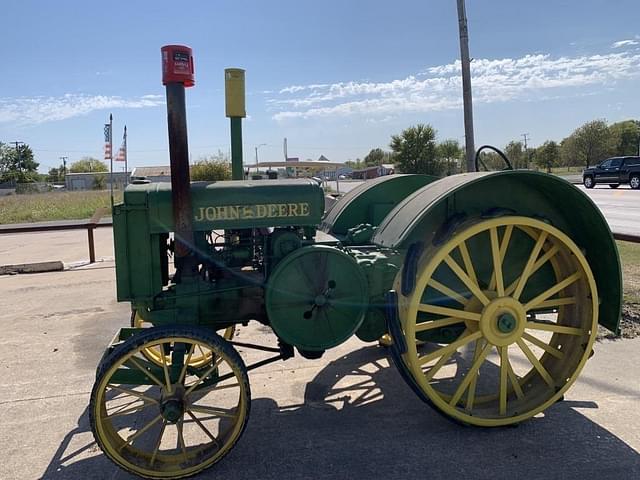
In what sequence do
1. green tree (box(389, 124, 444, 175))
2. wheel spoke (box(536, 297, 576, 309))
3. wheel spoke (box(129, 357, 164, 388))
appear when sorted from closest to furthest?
1. wheel spoke (box(129, 357, 164, 388))
2. wheel spoke (box(536, 297, 576, 309))
3. green tree (box(389, 124, 444, 175))

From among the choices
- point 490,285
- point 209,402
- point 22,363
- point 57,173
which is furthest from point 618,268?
point 57,173

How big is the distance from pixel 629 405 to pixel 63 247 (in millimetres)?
12604

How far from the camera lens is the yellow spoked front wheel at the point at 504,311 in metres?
3.10

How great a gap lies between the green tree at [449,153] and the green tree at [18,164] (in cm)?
6809

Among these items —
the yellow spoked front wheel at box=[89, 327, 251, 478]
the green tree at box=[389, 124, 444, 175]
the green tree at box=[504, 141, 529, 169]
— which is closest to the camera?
the yellow spoked front wheel at box=[89, 327, 251, 478]

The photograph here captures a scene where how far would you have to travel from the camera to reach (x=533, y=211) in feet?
11.6

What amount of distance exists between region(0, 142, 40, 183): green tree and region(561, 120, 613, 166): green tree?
3218 inches

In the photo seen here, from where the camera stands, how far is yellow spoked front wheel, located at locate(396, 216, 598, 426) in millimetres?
3100

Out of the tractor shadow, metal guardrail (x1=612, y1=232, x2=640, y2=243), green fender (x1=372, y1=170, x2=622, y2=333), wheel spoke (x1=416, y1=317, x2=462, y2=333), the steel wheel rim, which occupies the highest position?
green fender (x1=372, y1=170, x2=622, y2=333)

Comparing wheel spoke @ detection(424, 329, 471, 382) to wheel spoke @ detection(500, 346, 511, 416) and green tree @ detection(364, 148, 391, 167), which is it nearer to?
wheel spoke @ detection(500, 346, 511, 416)

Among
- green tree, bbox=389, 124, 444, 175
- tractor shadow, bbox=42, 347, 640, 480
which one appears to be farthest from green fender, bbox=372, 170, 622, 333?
green tree, bbox=389, 124, 444, 175

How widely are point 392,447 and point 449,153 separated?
50950 mm

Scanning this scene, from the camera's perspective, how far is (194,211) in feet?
10.2

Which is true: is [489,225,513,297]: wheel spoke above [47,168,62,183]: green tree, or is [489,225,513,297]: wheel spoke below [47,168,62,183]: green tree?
below
